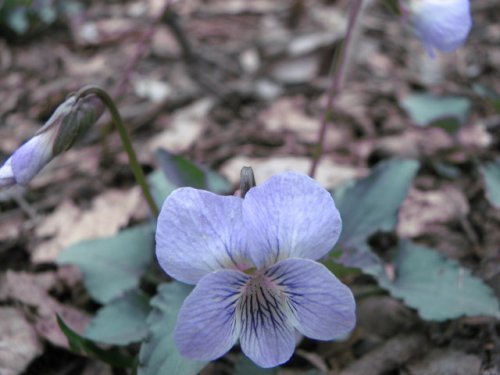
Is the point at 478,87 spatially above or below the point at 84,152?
above

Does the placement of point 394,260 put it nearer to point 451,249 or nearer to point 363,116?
point 451,249

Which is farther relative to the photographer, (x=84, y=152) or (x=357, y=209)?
(x=84, y=152)

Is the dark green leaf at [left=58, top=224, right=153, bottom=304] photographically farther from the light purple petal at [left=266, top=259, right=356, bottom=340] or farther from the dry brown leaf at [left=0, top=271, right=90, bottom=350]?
the light purple petal at [left=266, top=259, right=356, bottom=340]

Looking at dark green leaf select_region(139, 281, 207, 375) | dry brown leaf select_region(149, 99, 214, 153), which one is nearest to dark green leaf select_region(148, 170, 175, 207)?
dark green leaf select_region(139, 281, 207, 375)

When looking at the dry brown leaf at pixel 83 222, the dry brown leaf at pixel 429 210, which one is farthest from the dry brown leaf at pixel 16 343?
the dry brown leaf at pixel 429 210

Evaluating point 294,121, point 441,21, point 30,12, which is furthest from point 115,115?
point 30,12

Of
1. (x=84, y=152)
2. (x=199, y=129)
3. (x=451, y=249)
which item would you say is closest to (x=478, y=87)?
(x=451, y=249)
